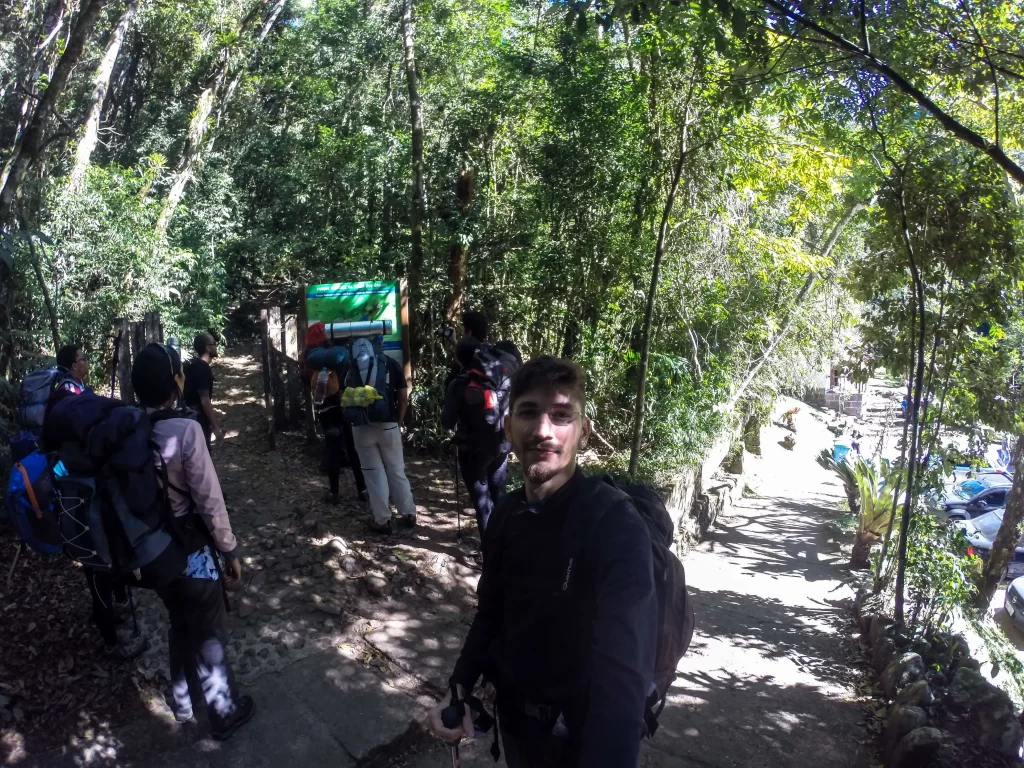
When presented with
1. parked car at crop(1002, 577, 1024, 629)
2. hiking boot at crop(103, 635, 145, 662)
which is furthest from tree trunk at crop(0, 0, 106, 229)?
parked car at crop(1002, 577, 1024, 629)

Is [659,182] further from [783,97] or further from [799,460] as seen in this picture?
[799,460]

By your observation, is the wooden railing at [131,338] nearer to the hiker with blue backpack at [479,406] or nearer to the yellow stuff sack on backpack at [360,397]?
the yellow stuff sack on backpack at [360,397]

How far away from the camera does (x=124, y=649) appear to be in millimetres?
3887

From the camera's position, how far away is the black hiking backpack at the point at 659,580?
5.53 feet

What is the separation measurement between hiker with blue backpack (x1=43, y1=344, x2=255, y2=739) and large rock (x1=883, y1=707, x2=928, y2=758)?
11.7ft

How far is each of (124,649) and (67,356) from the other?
6.46ft

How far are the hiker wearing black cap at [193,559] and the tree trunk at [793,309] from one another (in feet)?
23.9

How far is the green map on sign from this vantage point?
21.8 ft

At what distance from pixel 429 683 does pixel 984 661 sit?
4.25 meters

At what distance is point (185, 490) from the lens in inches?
121

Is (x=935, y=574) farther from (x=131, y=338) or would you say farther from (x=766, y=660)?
(x=131, y=338)

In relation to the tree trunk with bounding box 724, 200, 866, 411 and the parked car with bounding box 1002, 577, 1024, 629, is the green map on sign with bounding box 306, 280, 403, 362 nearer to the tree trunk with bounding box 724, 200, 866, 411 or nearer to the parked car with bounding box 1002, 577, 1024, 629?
the tree trunk with bounding box 724, 200, 866, 411

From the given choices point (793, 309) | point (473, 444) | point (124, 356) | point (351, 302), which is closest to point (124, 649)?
point (473, 444)

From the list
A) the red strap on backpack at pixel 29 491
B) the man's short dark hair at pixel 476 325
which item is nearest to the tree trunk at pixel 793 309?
the man's short dark hair at pixel 476 325
